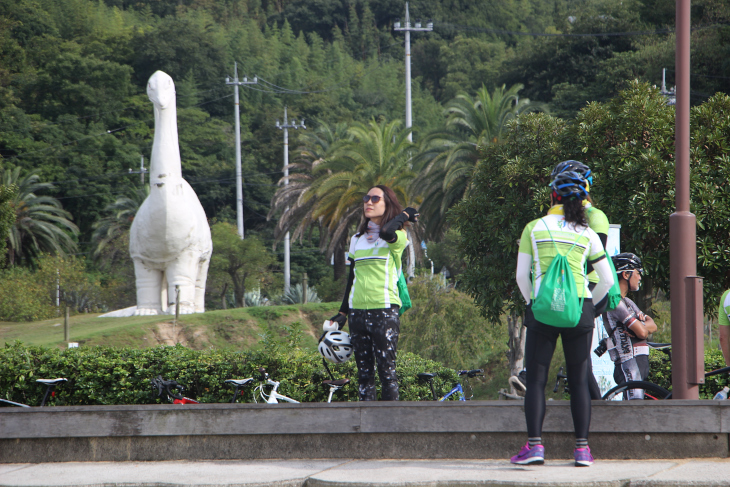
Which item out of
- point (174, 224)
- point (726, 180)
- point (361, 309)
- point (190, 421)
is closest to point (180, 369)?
point (190, 421)

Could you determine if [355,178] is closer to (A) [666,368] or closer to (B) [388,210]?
(A) [666,368]

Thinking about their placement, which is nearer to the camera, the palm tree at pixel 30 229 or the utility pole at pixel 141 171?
the palm tree at pixel 30 229

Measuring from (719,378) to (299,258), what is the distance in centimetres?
5006

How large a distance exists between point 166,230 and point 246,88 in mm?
55619

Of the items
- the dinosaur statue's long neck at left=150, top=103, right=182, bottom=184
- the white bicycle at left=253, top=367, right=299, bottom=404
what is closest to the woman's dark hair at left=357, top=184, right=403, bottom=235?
the white bicycle at left=253, top=367, right=299, bottom=404

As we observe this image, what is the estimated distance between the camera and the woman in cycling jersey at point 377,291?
20.0 feet

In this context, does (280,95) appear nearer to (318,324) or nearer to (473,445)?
(318,324)

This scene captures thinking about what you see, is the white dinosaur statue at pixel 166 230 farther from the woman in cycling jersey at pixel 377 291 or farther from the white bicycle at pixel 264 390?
the woman in cycling jersey at pixel 377 291

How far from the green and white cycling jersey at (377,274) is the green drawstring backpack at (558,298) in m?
1.41

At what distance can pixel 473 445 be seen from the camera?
5.76 meters

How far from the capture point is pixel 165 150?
1777cm

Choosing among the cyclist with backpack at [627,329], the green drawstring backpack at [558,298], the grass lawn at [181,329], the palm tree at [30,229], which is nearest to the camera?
the green drawstring backpack at [558,298]

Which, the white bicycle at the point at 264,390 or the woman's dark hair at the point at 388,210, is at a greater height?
the woman's dark hair at the point at 388,210

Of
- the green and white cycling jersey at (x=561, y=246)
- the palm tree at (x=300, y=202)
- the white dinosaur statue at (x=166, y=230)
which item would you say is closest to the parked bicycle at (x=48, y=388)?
the green and white cycling jersey at (x=561, y=246)
